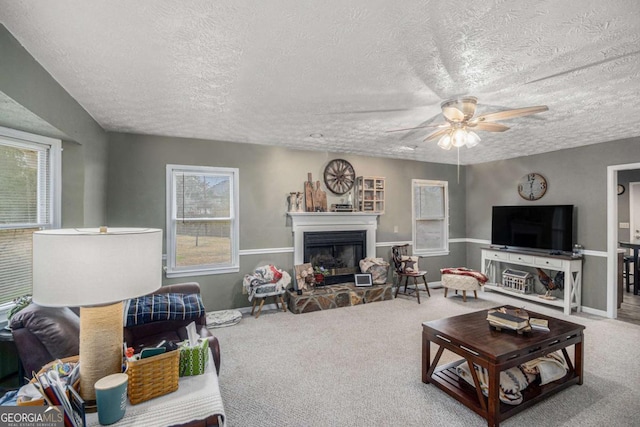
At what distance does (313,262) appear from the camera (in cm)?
499

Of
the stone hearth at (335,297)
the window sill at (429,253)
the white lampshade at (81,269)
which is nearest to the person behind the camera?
the white lampshade at (81,269)

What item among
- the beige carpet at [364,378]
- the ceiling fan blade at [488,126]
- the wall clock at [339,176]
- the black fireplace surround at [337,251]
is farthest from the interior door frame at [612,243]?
the wall clock at [339,176]

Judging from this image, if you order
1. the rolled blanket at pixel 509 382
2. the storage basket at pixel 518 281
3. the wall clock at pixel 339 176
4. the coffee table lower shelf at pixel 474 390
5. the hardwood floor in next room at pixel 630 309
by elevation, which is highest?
the wall clock at pixel 339 176

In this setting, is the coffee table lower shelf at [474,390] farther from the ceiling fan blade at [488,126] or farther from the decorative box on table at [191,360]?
the ceiling fan blade at [488,126]

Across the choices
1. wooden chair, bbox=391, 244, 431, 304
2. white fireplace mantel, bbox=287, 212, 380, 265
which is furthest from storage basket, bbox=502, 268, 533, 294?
white fireplace mantel, bbox=287, 212, 380, 265

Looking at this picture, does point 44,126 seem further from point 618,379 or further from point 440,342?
point 618,379

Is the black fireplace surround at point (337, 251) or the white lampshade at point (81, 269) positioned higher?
the white lampshade at point (81, 269)

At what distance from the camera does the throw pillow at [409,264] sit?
5.17 m

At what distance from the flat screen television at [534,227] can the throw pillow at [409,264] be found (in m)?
1.57

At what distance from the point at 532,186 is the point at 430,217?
1.72 metres

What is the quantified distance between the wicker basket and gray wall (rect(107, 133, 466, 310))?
2.96 m

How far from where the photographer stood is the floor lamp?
3.73 feet

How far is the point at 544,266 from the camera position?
4.64 metres

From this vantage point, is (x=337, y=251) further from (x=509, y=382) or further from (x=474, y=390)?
(x=509, y=382)
